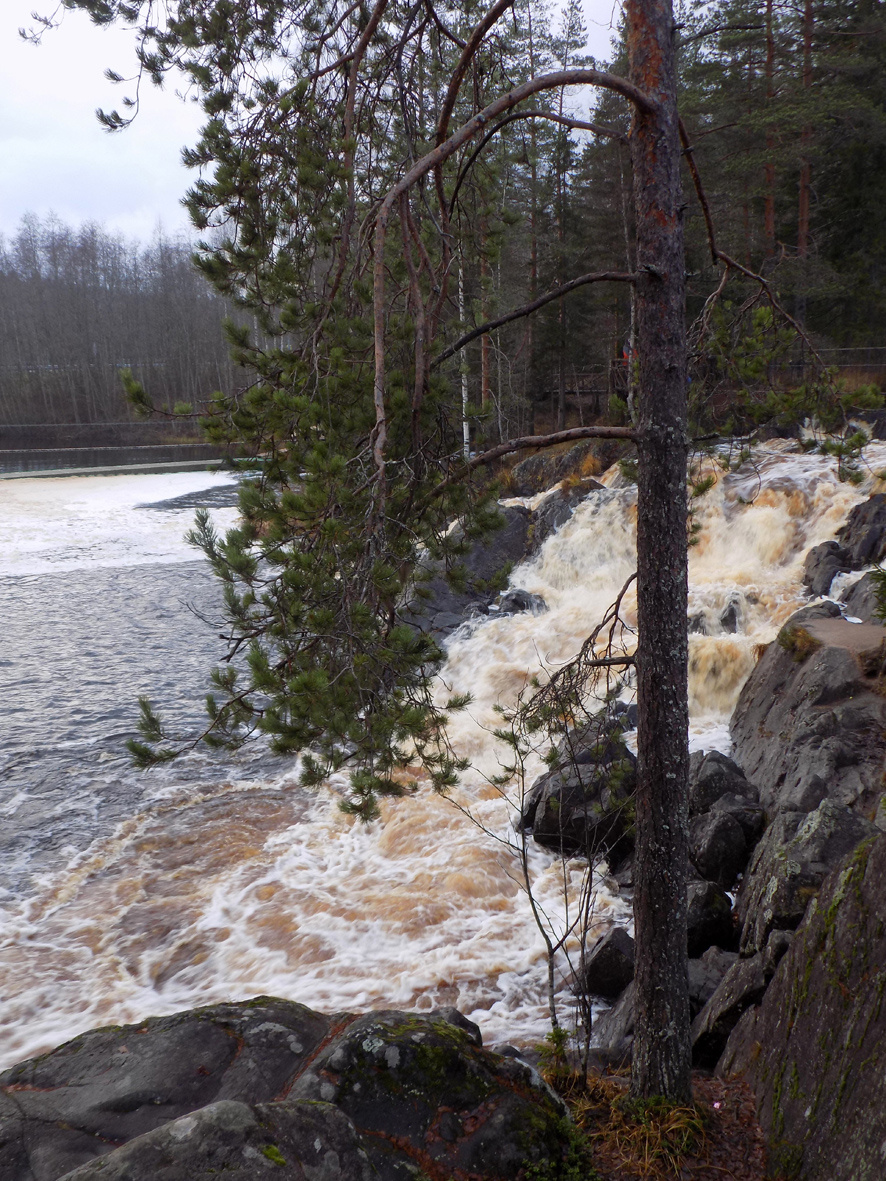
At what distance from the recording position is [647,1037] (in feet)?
13.4

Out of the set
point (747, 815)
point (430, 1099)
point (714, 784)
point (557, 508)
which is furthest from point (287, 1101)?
point (557, 508)

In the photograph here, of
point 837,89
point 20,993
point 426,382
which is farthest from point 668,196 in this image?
point 837,89

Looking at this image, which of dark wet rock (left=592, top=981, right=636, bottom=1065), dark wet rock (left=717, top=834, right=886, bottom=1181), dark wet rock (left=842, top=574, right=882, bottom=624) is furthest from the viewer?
dark wet rock (left=842, top=574, right=882, bottom=624)

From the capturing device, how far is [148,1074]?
336cm

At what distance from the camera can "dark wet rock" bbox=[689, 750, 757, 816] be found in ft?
Result: 25.5

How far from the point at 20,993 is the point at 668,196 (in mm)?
8007

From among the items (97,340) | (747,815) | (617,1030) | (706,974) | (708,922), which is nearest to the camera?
(617,1030)

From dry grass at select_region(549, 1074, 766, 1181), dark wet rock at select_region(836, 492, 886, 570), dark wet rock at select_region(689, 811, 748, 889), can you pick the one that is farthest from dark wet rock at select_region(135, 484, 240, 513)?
dry grass at select_region(549, 1074, 766, 1181)

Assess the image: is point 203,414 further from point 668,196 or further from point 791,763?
point 791,763

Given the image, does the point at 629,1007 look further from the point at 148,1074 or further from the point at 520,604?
the point at 520,604

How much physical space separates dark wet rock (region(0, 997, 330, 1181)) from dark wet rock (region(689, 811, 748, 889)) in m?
4.30

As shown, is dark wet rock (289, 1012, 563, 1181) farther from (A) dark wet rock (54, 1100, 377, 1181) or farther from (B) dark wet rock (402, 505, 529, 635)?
(B) dark wet rock (402, 505, 529, 635)

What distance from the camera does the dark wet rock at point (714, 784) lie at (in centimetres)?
777

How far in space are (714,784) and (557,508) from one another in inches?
449
